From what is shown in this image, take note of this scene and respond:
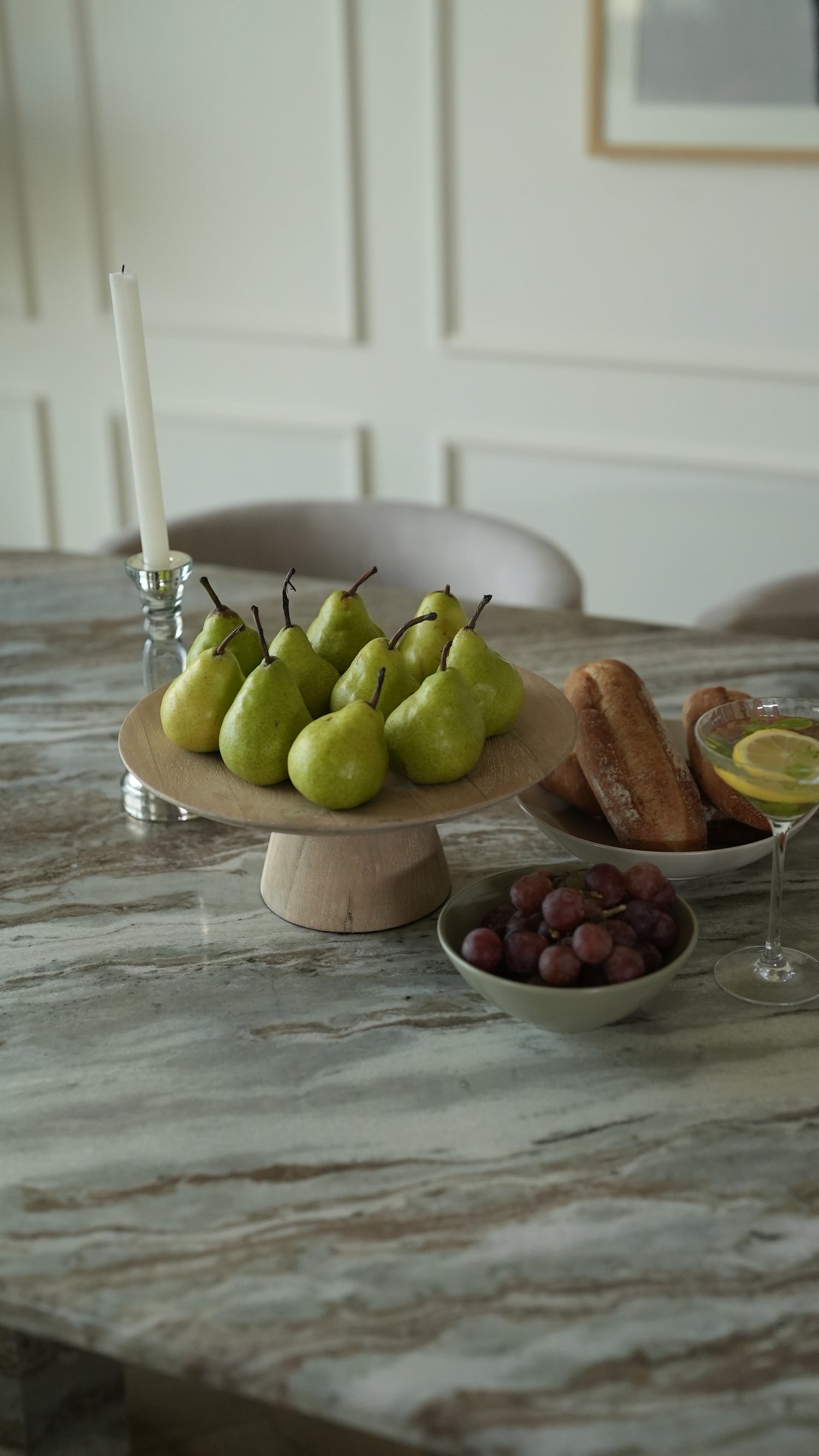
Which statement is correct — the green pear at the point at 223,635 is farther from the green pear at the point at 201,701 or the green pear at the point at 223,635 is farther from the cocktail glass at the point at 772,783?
the cocktail glass at the point at 772,783

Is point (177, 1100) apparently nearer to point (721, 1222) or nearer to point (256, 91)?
point (721, 1222)

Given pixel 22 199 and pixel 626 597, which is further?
pixel 22 199

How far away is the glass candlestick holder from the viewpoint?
3.79 ft

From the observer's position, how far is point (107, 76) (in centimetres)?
305

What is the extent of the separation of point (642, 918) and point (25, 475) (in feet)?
9.76

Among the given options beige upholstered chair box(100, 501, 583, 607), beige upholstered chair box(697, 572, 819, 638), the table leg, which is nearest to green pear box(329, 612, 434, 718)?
the table leg

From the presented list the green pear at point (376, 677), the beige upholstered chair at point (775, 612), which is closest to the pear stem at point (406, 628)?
the green pear at point (376, 677)

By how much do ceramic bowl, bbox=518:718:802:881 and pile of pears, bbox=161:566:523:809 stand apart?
0.10 meters

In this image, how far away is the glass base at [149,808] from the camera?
3.92 ft

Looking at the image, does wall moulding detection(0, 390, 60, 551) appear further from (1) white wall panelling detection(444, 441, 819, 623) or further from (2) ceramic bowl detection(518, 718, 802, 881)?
(2) ceramic bowl detection(518, 718, 802, 881)

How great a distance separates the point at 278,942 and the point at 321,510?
111 centimetres

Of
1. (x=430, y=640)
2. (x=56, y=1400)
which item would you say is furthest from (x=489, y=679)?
(x=56, y=1400)

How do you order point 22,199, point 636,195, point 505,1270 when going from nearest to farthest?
point 505,1270
point 636,195
point 22,199

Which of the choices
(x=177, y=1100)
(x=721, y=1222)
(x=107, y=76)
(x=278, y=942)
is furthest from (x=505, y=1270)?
(x=107, y=76)
